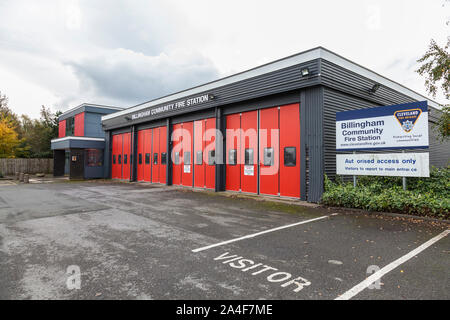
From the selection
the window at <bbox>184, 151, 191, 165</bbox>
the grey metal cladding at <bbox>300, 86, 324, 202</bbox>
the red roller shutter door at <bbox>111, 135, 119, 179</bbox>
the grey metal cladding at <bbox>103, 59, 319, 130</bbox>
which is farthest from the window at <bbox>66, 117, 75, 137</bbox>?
the grey metal cladding at <bbox>300, 86, 324, 202</bbox>

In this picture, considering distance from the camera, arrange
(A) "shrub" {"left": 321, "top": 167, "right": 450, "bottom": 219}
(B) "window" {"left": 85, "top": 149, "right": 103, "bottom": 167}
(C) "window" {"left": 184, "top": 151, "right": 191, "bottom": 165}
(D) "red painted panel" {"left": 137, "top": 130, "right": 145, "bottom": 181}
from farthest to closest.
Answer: (B) "window" {"left": 85, "top": 149, "right": 103, "bottom": 167} → (D) "red painted panel" {"left": 137, "top": 130, "right": 145, "bottom": 181} → (C) "window" {"left": 184, "top": 151, "right": 191, "bottom": 165} → (A) "shrub" {"left": 321, "top": 167, "right": 450, "bottom": 219}

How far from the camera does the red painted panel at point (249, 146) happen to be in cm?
1247

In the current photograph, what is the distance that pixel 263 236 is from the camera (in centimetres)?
578

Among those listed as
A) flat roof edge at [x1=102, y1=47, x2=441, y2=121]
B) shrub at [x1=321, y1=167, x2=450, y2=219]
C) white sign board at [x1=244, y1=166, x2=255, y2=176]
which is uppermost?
flat roof edge at [x1=102, y1=47, x2=441, y2=121]

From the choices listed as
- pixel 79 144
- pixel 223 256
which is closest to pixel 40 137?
pixel 79 144

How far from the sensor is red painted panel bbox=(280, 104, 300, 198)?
1082 centimetres

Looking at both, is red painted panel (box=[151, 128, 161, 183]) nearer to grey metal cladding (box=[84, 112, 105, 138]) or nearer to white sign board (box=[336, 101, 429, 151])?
white sign board (box=[336, 101, 429, 151])

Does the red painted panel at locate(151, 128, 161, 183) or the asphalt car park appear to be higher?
the red painted panel at locate(151, 128, 161, 183)

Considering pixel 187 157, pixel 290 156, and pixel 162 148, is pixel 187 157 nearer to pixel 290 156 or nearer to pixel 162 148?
pixel 162 148

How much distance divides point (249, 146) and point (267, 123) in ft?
4.73

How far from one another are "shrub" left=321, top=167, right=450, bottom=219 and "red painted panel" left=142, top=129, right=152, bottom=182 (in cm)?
1407

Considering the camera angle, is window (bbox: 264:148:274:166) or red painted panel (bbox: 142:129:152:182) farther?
red painted panel (bbox: 142:129:152:182)

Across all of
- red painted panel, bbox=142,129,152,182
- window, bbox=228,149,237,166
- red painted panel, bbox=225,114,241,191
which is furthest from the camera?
red painted panel, bbox=142,129,152,182

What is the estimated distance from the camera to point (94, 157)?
83.7ft
